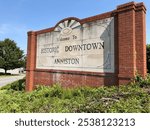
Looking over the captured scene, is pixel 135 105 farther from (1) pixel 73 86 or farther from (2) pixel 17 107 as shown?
(1) pixel 73 86

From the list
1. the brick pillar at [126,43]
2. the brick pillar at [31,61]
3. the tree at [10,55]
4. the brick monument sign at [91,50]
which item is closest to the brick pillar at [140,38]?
the brick monument sign at [91,50]

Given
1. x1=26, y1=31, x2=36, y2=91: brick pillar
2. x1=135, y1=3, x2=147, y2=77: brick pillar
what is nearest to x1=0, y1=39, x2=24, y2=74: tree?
x1=26, y1=31, x2=36, y2=91: brick pillar

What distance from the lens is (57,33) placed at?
10922 mm

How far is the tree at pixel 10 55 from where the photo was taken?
44250 mm

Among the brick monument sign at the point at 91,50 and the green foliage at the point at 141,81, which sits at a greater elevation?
the brick monument sign at the point at 91,50

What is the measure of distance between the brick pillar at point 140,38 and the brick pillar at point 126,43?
7.7 inches

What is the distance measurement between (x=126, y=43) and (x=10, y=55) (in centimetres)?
4078

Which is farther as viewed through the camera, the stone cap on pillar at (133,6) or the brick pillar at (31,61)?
the brick pillar at (31,61)

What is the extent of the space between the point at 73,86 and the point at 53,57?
7.76 feet

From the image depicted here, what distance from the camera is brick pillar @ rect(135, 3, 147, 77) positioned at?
7430 millimetres

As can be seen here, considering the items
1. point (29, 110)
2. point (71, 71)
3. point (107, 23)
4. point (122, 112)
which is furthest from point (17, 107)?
point (107, 23)

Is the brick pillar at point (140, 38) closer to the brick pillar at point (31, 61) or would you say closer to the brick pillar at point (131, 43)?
the brick pillar at point (131, 43)

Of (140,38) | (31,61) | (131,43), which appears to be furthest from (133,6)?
(31,61)

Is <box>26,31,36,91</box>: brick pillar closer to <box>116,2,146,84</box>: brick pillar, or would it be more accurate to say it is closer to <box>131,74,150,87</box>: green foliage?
<box>116,2,146,84</box>: brick pillar
